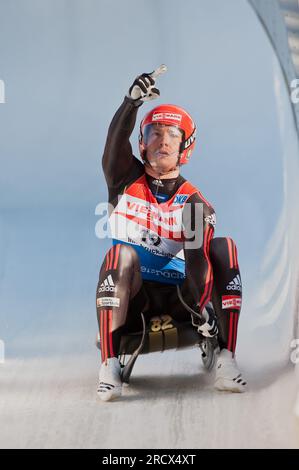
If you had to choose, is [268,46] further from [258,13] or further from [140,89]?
[140,89]

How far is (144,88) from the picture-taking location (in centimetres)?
380

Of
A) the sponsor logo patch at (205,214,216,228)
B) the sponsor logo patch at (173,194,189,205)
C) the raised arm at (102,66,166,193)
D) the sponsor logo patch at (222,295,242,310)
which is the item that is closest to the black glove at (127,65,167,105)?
the raised arm at (102,66,166,193)

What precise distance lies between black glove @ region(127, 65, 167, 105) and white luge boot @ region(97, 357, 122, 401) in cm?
114

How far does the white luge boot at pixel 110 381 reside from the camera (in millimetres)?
3545

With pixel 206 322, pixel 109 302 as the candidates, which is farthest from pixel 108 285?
pixel 206 322

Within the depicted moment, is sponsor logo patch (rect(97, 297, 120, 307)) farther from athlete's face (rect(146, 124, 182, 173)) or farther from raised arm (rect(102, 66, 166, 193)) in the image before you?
athlete's face (rect(146, 124, 182, 173))

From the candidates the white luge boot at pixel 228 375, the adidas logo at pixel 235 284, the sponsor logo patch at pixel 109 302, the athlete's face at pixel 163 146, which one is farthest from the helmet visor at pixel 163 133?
the white luge boot at pixel 228 375

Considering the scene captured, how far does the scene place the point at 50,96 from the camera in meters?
5.95

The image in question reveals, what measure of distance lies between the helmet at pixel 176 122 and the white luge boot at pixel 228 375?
0.98 meters

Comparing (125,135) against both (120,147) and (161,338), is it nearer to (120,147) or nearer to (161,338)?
(120,147)

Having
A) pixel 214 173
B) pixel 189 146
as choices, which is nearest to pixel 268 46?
pixel 214 173

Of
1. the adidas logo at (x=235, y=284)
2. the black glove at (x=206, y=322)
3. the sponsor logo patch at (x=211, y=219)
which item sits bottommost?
the black glove at (x=206, y=322)

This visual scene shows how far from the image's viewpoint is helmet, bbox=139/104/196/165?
4.09 m

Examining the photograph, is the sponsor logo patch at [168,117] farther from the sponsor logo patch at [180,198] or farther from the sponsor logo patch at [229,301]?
the sponsor logo patch at [229,301]
